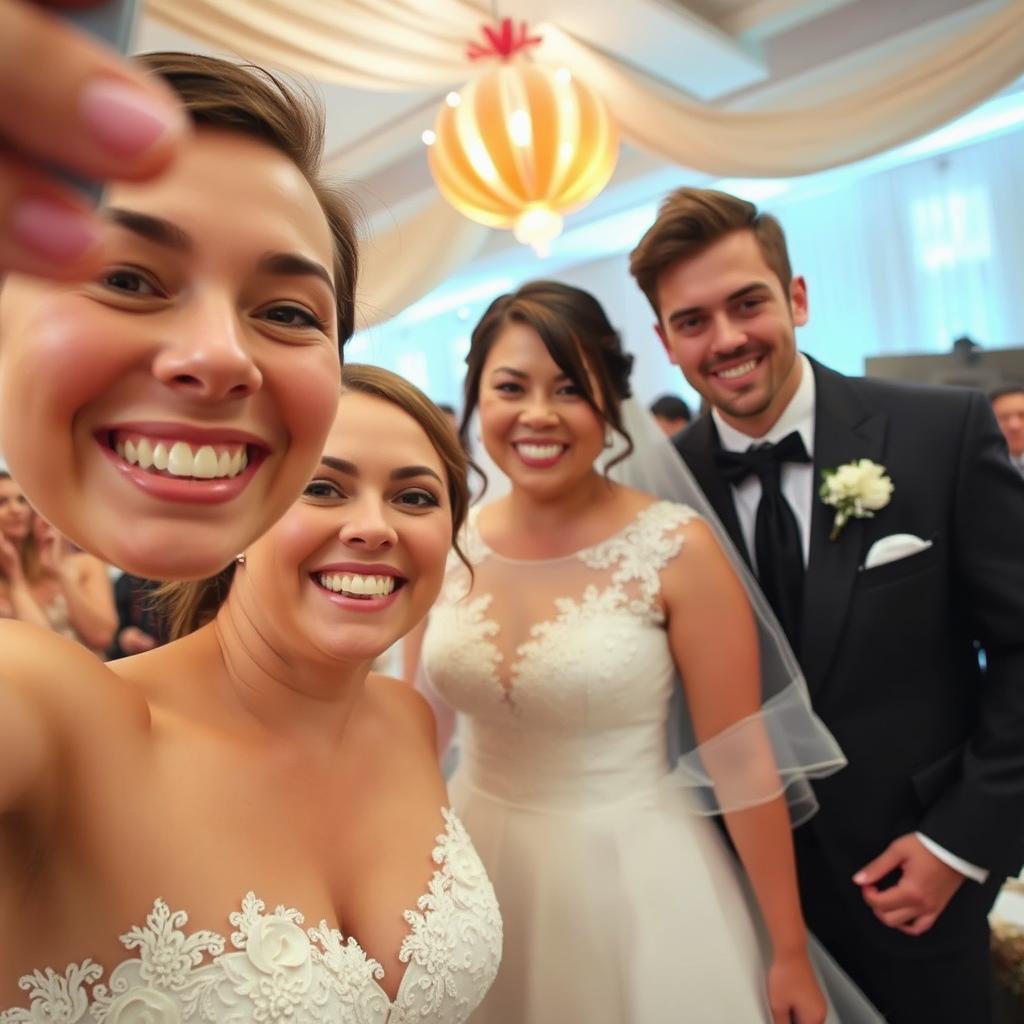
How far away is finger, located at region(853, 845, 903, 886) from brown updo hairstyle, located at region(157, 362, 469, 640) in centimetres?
119

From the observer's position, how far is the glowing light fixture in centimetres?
304

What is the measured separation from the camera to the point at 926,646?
1739 mm

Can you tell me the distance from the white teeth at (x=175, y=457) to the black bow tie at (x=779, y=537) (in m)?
1.46

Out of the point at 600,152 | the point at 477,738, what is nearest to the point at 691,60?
the point at 600,152

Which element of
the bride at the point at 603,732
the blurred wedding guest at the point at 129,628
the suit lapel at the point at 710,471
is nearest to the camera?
the bride at the point at 603,732

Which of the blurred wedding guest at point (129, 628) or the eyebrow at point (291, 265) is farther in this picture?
the blurred wedding guest at point (129, 628)

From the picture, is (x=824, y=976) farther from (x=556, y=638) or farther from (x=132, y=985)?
(x=132, y=985)

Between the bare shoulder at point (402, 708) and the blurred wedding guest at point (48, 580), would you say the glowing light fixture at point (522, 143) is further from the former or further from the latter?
the bare shoulder at point (402, 708)

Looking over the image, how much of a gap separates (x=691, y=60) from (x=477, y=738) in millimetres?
4039

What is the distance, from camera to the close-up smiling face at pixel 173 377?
53 centimetres

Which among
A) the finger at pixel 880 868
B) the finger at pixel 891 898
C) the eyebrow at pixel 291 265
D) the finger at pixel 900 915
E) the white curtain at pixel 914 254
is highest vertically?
the white curtain at pixel 914 254

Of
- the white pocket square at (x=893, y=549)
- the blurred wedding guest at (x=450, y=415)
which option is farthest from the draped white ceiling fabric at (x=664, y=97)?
the white pocket square at (x=893, y=549)

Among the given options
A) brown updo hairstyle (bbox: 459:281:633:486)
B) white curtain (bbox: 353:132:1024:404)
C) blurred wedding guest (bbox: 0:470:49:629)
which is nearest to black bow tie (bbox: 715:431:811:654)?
brown updo hairstyle (bbox: 459:281:633:486)

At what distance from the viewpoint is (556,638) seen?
171 centimetres
